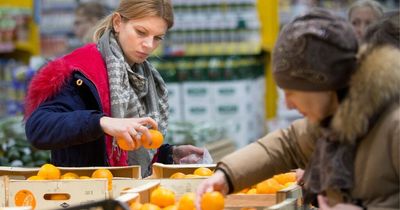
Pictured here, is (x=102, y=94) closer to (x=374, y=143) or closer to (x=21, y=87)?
(x=374, y=143)

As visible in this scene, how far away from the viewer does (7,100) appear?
8719mm

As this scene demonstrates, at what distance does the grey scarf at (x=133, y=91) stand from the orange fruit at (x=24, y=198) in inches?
23.7

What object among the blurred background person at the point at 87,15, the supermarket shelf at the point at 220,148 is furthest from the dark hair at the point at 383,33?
the blurred background person at the point at 87,15

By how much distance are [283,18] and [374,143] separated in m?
6.90

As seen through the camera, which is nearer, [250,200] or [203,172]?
[250,200]

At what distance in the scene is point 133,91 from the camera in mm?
3824

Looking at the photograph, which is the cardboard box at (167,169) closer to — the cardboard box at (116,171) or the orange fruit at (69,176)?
the cardboard box at (116,171)

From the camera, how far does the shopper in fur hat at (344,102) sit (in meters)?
2.35

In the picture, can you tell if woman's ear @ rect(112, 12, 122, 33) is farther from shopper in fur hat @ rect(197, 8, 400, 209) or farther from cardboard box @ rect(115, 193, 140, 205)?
shopper in fur hat @ rect(197, 8, 400, 209)

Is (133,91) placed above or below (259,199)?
above

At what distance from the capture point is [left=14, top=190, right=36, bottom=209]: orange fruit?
3135 mm

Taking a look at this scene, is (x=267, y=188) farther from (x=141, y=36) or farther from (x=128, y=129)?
(x=141, y=36)

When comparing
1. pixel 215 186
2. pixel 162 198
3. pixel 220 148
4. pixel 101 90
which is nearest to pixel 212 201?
pixel 215 186

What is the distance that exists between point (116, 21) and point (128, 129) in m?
0.79
